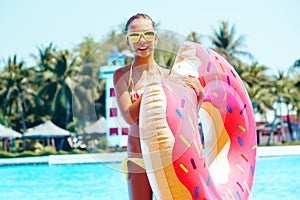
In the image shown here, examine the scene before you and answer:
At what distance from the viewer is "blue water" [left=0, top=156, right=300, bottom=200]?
302 inches

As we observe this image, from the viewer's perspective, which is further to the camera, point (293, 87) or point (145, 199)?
point (293, 87)

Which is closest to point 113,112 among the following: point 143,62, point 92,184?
point 143,62

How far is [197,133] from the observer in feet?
9.14

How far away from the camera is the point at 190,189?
2.72 m

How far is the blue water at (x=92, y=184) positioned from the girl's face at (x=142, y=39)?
3893 mm

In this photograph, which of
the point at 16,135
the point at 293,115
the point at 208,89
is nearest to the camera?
the point at 208,89

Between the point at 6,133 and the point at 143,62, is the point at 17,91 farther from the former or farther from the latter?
the point at 143,62

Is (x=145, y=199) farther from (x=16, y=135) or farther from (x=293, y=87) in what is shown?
(x=293, y=87)

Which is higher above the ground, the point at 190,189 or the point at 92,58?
the point at 92,58

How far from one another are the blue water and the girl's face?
389 cm

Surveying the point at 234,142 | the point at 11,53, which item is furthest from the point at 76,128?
the point at 11,53

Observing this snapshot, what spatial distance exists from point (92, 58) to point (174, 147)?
553mm

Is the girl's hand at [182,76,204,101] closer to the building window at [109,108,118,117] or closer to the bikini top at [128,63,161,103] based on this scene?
the bikini top at [128,63,161,103]

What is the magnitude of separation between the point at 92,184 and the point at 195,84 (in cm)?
680
